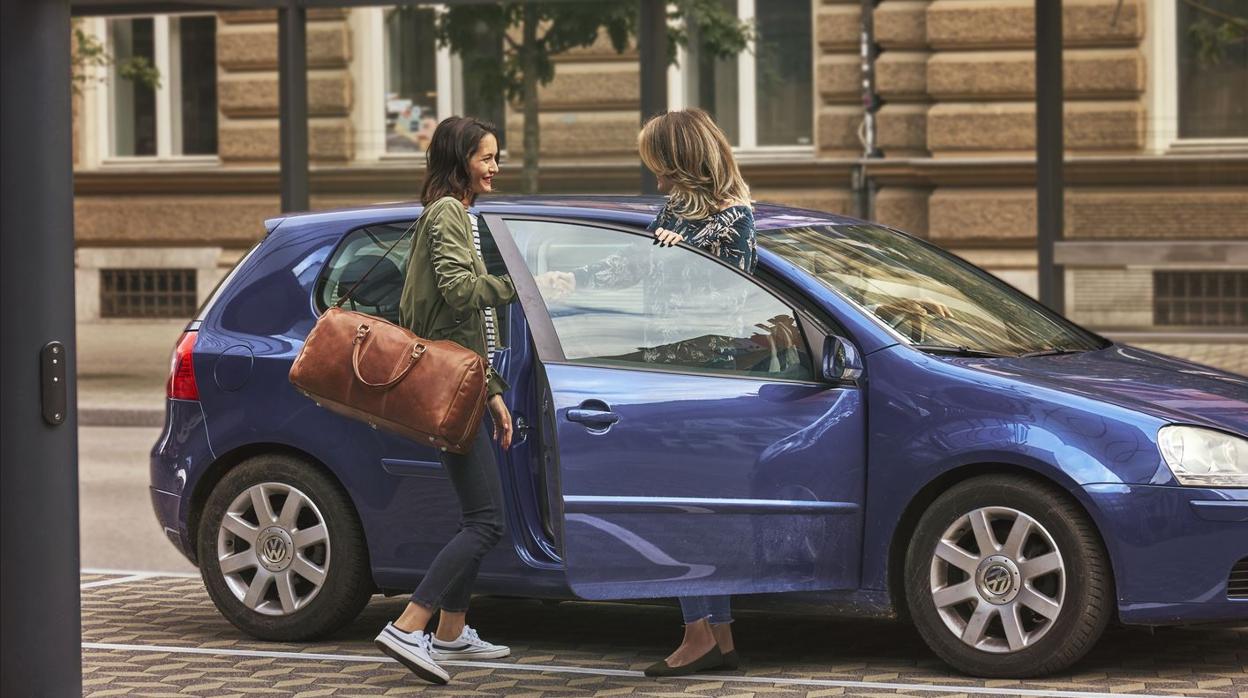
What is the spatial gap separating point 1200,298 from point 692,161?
7560mm

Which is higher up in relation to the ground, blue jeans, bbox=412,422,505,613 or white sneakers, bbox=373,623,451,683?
blue jeans, bbox=412,422,505,613

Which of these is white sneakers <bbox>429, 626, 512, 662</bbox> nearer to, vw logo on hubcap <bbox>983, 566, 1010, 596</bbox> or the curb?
vw logo on hubcap <bbox>983, 566, 1010, 596</bbox>

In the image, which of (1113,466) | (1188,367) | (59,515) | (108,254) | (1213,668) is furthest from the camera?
(108,254)

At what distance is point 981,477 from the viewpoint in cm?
590

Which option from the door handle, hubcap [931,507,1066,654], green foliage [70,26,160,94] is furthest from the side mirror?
green foliage [70,26,160,94]

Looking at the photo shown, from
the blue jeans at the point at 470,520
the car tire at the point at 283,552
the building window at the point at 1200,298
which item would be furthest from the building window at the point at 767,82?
the blue jeans at the point at 470,520

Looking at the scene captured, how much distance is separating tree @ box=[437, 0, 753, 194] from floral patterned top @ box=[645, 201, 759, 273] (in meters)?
7.36

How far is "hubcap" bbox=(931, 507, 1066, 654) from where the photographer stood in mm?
5797

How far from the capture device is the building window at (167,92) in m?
19.8

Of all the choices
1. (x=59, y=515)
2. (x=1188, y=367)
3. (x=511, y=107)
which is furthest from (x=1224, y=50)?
(x=59, y=515)

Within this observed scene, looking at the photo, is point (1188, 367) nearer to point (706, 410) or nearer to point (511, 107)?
point (706, 410)

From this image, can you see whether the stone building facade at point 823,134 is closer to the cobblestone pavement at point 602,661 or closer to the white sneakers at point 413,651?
the cobblestone pavement at point 602,661

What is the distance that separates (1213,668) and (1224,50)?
7901 mm

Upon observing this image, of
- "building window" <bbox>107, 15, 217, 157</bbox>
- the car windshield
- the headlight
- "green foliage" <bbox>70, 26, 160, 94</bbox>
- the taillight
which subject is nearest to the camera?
the headlight
